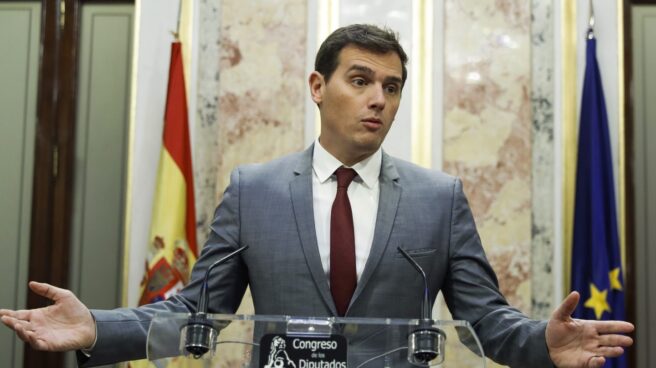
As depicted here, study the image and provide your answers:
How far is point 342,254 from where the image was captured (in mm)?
2588

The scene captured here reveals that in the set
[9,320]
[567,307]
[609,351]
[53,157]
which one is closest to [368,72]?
[567,307]

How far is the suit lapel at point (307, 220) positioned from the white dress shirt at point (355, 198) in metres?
0.03

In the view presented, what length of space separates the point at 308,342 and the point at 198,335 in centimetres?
24

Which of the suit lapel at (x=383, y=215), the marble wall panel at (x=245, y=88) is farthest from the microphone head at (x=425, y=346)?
the marble wall panel at (x=245, y=88)

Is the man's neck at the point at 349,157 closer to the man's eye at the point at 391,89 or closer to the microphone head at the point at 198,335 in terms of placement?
the man's eye at the point at 391,89

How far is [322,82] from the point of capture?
2.93m

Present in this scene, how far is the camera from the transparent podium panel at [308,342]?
1.79 metres

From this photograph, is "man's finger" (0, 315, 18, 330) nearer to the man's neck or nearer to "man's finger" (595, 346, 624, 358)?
the man's neck

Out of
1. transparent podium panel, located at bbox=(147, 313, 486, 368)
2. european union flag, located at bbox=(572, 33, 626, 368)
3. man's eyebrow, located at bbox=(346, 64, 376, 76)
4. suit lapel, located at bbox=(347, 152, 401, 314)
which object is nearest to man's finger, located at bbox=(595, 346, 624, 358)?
transparent podium panel, located at bbox=(147, 313, 486, 368)

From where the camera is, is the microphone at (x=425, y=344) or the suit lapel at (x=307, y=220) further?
the suit lapel at (x=307, y=220)

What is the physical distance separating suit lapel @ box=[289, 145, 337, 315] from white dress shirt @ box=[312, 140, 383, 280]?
3cm

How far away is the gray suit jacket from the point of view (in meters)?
2.53

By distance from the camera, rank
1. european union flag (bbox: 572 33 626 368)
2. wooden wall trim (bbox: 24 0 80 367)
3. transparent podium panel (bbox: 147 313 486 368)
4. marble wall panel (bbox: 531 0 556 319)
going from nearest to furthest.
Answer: transparent podium panel (bbox: 147 313 486 368) → european union flag (bbox: 572 33 626 368) → marble wall panel (bbox: 531 0 556 319) → wooden wall trim (bbox: 24 0 80 367)

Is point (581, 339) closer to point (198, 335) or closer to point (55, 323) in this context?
point (198, 335)
